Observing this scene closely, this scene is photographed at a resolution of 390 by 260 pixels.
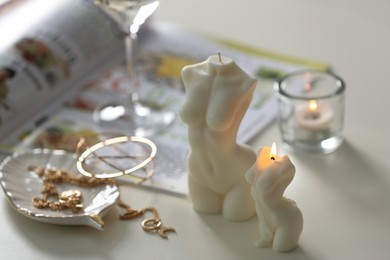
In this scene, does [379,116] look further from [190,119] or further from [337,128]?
[190,119]

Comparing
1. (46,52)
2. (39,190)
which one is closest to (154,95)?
(46,52)

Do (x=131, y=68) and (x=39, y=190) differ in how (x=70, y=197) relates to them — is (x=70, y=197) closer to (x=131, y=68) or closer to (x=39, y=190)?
(x=39, y=190)

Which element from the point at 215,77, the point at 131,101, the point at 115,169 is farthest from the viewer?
the point at 131,101

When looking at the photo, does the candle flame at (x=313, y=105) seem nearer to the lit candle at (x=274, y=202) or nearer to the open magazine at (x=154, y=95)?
the open magazine at (x=154, y=95)

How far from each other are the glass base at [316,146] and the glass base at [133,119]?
0.15 metres

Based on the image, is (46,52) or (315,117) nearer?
(315,117)

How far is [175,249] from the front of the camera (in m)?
0.69

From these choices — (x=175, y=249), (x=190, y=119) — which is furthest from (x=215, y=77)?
(x=175, y=249)

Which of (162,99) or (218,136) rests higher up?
(218,136)

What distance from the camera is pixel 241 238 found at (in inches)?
27.5

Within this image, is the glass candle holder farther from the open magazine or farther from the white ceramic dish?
the white ceramic dish

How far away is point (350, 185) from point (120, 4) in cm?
30

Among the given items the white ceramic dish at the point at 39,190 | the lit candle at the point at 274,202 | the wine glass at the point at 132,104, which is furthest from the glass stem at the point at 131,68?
the lit candle at the point at 274,202

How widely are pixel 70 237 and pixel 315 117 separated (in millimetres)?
289
